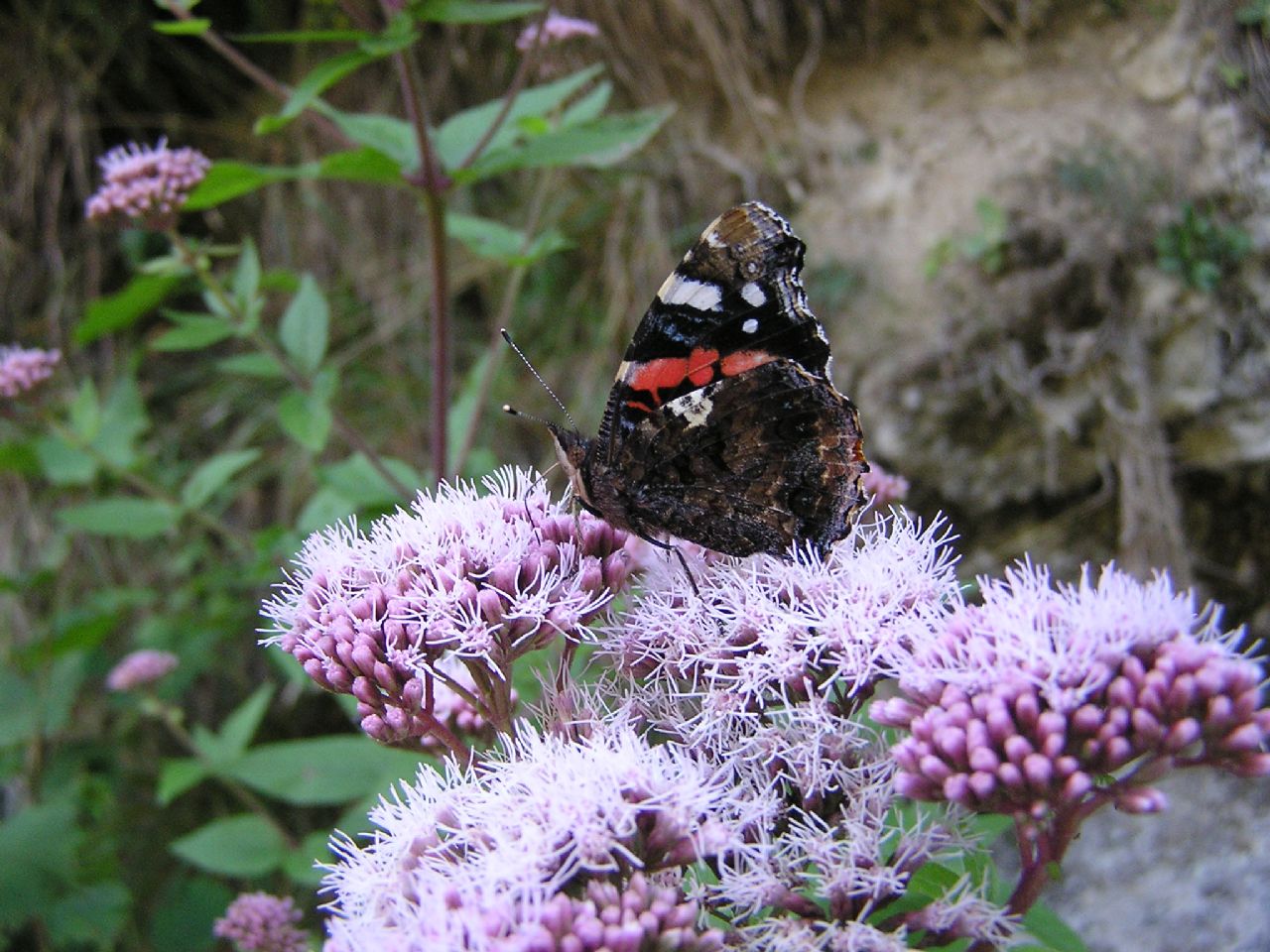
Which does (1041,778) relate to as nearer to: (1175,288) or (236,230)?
(1175,288)

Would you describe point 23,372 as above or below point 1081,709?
above

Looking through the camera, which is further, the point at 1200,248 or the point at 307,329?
the point at 1200,248

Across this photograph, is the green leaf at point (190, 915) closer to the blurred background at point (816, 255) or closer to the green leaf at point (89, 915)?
the green leaf at point (89, 915)

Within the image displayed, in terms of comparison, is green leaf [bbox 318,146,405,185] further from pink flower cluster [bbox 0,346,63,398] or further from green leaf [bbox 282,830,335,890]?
green leaf [bbox 282,830,335,890]

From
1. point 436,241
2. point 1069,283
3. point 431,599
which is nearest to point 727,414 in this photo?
point 431,599

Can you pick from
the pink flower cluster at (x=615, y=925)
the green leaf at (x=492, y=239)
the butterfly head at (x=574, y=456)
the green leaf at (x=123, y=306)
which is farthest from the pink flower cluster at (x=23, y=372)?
the pink flower cluster at (x=615, y=925)

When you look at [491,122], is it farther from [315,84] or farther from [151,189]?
[151,189]

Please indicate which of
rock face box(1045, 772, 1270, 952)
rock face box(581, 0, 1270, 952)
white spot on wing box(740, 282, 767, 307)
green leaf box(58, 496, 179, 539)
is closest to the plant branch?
green leaf box(58, 496, 179, 539)
